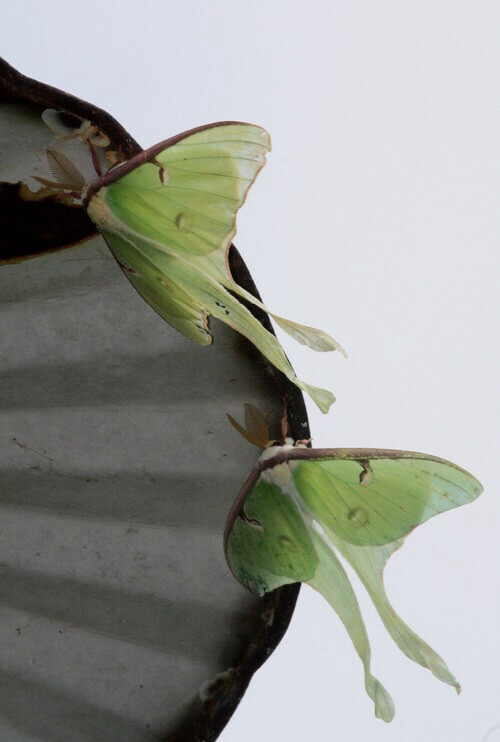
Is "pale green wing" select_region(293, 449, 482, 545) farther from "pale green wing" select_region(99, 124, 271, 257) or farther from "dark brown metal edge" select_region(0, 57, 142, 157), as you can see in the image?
"dark brown metal edge" select_region(0, 57, 142, 157)

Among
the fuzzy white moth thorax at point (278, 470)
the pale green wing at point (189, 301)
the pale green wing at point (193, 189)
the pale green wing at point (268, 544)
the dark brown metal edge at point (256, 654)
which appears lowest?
the dark brown metal edge at point (256, 654)

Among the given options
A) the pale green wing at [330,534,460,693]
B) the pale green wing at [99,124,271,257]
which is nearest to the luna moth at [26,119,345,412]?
the pale green wing at [99,124,271,257]

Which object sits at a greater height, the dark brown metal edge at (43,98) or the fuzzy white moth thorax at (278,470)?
the dark brown metal edge at (43,98)

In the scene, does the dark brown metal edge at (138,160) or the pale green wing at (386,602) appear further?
the pale green wing at (386,602)

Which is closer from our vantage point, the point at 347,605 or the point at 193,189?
the point at 193,189

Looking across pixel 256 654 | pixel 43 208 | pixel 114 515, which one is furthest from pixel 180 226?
pixel 256 654

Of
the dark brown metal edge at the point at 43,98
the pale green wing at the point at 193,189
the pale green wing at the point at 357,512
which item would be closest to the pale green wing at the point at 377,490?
the pale green wing at the point at 357,512

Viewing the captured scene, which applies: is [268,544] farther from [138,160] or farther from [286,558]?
[138,160]

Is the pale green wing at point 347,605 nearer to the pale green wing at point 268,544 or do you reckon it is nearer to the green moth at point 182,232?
the pale green wing at point 268,544
